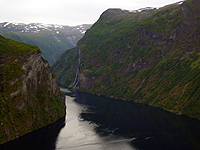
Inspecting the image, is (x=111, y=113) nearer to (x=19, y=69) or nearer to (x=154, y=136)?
(x=154, y=136)

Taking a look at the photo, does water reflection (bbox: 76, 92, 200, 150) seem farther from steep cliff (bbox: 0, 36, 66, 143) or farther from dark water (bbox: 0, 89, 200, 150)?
steep cliff (bbox: 0, 36, 66, 143)

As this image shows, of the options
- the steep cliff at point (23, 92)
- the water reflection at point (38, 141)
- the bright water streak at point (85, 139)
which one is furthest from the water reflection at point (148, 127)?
the steep cliff at point (23, 92)

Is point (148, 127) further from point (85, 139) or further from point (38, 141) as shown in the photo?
point (38, 141)

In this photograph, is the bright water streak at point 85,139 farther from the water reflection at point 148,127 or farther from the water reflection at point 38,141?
the water reflection at point 148,127

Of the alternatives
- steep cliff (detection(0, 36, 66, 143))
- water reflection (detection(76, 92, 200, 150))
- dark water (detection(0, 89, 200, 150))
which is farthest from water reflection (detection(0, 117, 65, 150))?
water reflection (detection(76, 92, 200, 150))

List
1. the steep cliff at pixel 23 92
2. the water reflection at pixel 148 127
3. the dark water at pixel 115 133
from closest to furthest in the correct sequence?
the dark water at pixel 115 133, the steep cliff at pixel 23 92, the water reflection at pixel 148 127

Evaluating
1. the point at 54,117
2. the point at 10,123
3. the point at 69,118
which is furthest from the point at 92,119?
the point at 10,123

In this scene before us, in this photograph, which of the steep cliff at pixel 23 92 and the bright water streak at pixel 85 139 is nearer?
the bright water streak at pixel 85 139
